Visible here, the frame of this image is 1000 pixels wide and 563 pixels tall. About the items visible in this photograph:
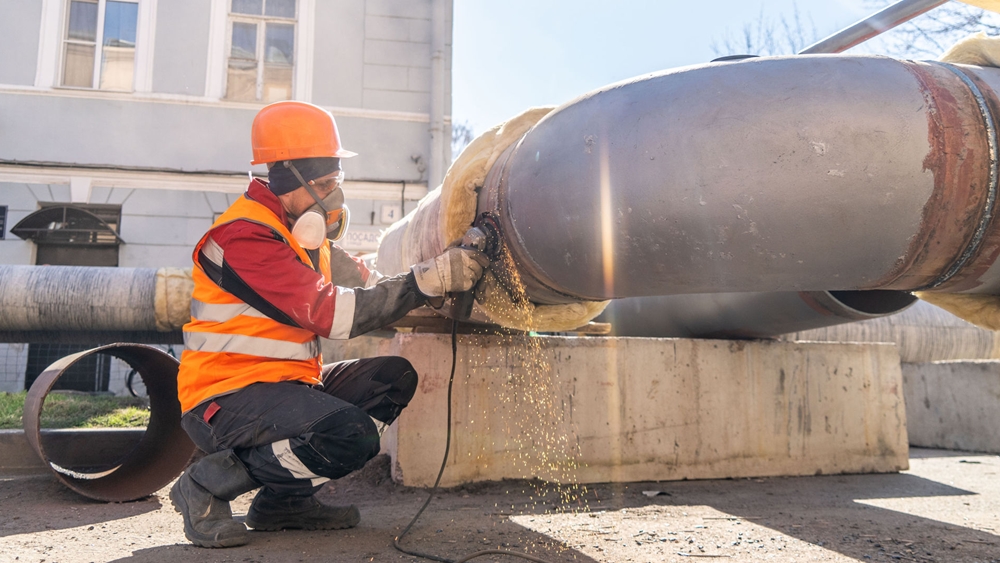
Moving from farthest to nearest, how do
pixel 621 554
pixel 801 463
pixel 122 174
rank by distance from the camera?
pixel 122 174 → pixel 801 463 → pixel 621 554

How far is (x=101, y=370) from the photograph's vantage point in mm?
8102

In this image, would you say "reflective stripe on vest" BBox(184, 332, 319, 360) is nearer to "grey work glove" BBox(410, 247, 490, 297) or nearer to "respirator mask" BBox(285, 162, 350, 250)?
"respirator mask" BBox(285, 162, 350, 250)

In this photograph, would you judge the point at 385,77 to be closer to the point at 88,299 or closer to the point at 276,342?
the point at 88,299

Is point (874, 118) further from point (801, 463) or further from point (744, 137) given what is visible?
point (801, 463)

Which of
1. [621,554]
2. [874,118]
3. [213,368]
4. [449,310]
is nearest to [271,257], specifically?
[213,368]

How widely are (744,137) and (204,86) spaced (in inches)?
324

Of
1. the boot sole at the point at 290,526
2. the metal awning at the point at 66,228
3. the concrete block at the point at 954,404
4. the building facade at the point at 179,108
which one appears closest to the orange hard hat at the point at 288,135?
the boot sole at the point at 290,526

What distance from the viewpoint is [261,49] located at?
892 centimetres

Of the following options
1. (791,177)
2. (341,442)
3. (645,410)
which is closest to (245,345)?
(341,442)

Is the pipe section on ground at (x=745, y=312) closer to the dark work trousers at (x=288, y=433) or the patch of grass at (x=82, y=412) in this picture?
the dark work trousers at (x=288, y=433)

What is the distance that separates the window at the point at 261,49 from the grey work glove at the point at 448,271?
7328 millimetres

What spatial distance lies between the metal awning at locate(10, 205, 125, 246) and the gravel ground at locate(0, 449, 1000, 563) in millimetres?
5918

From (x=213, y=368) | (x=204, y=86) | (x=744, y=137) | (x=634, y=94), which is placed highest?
(x=204, y=86)

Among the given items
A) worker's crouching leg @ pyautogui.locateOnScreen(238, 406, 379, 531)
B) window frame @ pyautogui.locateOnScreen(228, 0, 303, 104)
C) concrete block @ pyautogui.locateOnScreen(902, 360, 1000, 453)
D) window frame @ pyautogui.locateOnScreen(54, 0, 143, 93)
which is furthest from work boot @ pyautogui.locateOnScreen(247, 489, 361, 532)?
window frame @ pyautogui.locateOnScreen(54, 0, 143, 93)
